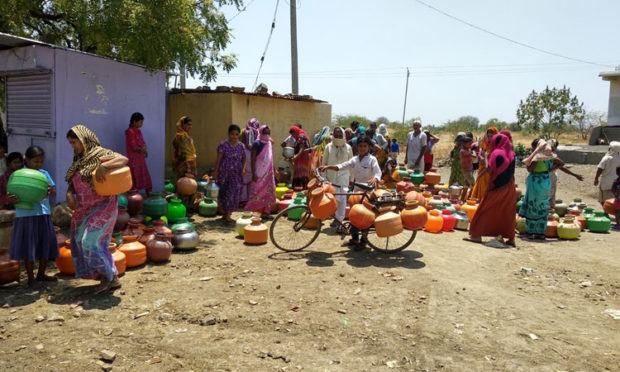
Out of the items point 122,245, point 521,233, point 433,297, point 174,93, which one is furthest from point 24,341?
point 174,93

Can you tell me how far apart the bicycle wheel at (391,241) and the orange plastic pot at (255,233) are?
1498 millimetres

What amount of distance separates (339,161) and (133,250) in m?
3.20

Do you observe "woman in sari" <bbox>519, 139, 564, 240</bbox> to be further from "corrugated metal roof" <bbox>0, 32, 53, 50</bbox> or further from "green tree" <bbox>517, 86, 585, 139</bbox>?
"green tree" <bbox>517, 86, 585, 139</bbox>

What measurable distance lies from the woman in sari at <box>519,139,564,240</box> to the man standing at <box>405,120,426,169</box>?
13.0ft

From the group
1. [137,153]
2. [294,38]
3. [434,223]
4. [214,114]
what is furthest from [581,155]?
[137,153]

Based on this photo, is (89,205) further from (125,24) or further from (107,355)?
(125,24)

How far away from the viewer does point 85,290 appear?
4.64 m

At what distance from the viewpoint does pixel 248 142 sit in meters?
8.13

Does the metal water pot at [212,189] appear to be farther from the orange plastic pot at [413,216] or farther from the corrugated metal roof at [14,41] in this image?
the orange plastic pot at [413,216]

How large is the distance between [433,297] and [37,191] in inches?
159

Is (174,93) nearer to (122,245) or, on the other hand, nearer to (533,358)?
(122,245)

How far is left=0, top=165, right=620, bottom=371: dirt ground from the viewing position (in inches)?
138

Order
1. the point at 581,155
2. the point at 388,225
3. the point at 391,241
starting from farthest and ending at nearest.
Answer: the point at 581,155 < the point at 391,241 < the point at 388,225

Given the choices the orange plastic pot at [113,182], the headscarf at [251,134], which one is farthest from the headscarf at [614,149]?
the orange plastic pot at [113,182]
